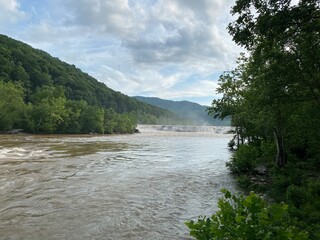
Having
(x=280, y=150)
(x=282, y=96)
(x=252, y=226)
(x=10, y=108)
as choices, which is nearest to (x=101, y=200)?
(x=282, y=96)

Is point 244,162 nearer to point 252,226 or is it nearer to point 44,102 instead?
point 252,226

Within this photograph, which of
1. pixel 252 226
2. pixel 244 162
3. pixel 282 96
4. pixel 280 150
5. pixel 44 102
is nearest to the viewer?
pixel 252 226

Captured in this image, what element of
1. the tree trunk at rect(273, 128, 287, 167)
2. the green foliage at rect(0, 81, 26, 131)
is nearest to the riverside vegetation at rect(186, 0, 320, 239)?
the tree trunk at rect(273, 128, 287, 167)

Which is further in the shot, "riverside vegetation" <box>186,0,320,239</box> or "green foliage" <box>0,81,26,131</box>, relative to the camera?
"green foliage" <box>0,81,26,131</box>

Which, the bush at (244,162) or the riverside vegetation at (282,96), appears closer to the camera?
the riverside vegetation at (282,96)

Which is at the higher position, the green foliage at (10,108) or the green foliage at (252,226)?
the green foliage at (10,108)

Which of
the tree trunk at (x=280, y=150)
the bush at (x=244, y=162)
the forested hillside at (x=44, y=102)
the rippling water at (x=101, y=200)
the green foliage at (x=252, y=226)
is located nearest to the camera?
the green foliage at (x=252, y=226)

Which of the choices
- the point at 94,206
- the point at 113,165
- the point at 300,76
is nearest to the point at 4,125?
the point at 113,165

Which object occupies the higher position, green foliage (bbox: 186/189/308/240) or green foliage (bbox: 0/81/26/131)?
green foliage (bbox: 0/81/26/131)

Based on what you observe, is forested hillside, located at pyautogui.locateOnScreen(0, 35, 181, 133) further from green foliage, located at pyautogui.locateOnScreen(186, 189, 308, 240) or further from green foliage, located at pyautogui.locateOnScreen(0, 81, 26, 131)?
green foliage, located at pyautogui.locateOnScreen(186, 189, 308, 240)

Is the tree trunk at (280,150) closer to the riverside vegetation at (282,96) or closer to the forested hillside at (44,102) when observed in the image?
the riverside vegetation at (282,96)

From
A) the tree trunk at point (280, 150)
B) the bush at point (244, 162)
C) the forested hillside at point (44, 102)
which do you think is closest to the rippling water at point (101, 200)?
the bush at point (244, 162)

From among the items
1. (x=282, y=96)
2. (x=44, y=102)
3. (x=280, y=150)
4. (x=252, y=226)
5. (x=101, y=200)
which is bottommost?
(x=101, y=200)

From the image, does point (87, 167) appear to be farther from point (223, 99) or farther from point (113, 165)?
point (223, 99)
